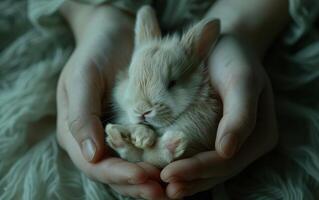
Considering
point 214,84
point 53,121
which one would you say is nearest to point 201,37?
point 214,84

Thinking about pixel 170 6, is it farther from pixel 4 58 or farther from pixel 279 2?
pixel 4 58

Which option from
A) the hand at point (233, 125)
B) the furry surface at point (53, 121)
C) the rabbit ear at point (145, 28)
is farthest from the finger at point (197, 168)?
the rabbit ear at point (145, 28)

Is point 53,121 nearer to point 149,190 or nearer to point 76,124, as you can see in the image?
point 76,124

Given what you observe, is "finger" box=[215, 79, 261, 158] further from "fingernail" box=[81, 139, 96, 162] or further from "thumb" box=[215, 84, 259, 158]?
"fingernail" box=[81, 139, 96, 162]

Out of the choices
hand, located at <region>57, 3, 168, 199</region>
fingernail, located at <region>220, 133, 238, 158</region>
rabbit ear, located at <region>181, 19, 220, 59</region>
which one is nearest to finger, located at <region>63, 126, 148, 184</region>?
hand, located at <region>57, 3, 168, 199</region>

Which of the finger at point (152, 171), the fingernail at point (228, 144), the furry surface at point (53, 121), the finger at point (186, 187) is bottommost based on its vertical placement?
the furry surface at point (53, 121)

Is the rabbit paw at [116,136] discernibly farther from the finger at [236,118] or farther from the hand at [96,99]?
the finger at [236,118]
